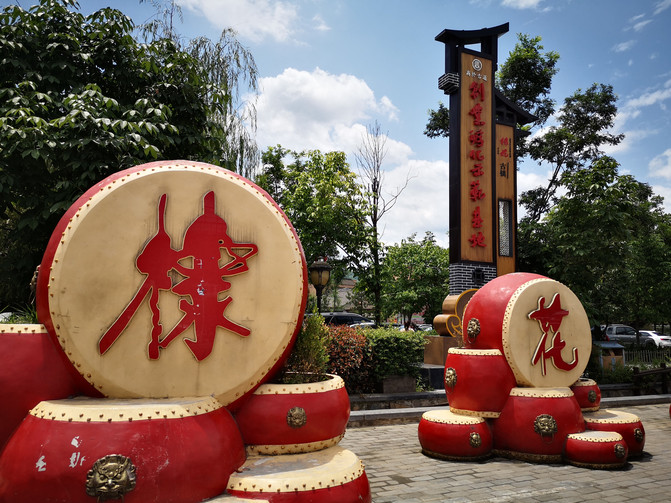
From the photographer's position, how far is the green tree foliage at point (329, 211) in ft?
61.2

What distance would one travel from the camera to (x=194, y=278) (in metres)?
3.84

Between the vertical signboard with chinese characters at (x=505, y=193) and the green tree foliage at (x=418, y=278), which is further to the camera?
the green tree foliage at (x=418, y=278)

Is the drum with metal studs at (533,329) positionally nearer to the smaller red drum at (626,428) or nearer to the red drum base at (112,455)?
the smaller red drum at (626,428)

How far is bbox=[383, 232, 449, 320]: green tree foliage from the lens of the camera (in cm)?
2477

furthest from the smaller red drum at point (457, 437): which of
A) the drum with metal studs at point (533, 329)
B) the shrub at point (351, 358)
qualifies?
the shrub at point (351, 358)

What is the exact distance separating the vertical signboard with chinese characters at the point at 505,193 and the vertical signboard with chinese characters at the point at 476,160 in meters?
0.63

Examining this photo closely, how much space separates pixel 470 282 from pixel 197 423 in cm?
1256

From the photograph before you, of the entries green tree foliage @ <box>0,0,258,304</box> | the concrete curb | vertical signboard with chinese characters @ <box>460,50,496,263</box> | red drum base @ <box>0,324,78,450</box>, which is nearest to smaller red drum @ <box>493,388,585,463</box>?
the concrete curb

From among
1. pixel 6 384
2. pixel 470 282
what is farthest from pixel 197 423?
→ pixel 470 282

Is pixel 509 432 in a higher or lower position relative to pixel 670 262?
lower

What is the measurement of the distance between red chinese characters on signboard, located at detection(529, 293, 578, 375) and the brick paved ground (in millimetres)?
1382

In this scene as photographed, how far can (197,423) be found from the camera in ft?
11.3

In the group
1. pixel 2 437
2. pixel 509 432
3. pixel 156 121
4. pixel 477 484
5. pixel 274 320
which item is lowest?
pixel 477 484

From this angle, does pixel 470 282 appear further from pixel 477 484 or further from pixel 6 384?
pixel 6 384
